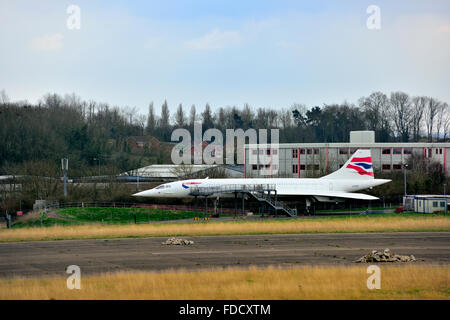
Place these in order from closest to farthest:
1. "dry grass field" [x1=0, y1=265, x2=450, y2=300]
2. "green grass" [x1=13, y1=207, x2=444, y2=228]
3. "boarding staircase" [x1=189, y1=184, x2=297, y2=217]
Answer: "dry grass field" [x1=0, y1=265, x2=450, y2=300]
"green grass" [x1=13, y1=207, x2=444, y2=228]
"boarding staircase" [x1=189, y1=184, x2=297, y2=217]

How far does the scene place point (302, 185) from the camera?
61.1 meters

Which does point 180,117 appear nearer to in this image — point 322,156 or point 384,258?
point 322,156

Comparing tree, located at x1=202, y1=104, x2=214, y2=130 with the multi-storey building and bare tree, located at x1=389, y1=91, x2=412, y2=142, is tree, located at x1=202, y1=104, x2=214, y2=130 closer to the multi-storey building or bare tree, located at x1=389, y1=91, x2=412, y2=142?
bare tree, located at x1=389, y1=91, x2=412, y2=142

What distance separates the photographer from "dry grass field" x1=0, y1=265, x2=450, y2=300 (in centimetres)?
1828

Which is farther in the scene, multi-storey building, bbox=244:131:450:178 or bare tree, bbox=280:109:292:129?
bare tree, bbox=280:109:292:129

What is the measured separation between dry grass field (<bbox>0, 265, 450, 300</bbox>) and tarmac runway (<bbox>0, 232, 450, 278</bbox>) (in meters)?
2.44

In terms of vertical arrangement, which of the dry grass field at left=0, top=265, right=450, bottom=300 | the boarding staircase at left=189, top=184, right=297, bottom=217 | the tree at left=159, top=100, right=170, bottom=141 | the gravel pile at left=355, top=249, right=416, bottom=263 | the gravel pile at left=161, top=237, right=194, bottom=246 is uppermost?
the tree at left=159, top=100, right=170, bottom=141

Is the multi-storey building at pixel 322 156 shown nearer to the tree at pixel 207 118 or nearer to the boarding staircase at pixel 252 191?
the boarding staircase at pixel 252 191

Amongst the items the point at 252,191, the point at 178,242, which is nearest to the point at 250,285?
the point at 178,242

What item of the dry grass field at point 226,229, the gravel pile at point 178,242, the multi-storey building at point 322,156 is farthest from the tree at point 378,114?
the gravel pile at point 178,242

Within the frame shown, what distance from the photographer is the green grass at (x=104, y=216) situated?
5294 centimetres

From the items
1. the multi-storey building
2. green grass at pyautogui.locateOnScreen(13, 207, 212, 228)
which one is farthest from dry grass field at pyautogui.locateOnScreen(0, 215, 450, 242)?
the multi-storey building

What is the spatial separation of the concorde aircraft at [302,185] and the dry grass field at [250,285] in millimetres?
35943
